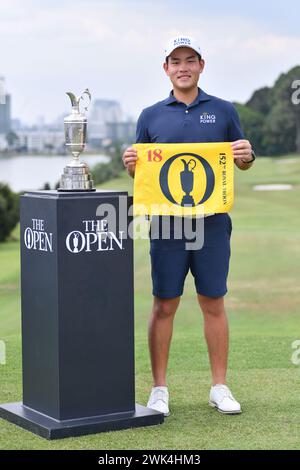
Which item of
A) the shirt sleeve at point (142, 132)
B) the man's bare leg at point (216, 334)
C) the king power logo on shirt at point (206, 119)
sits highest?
the king power logo on shirt at point (206, 119)

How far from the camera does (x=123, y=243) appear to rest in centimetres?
505

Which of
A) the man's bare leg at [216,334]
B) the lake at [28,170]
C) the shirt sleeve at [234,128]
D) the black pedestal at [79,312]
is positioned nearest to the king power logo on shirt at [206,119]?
the shirt sleeve at [234,128]

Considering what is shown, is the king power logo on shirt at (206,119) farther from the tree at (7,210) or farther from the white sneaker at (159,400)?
the tree at (7,210)

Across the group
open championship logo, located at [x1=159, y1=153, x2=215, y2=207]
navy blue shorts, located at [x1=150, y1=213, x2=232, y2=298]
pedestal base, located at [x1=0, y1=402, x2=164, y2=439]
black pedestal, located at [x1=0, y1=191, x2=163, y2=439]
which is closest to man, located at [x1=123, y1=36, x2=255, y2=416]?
navy blue shorts, located at [x1=150, y1=213, x2=232, y2=298]

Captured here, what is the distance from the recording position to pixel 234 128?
5.44 metres

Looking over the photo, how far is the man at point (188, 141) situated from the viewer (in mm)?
5348

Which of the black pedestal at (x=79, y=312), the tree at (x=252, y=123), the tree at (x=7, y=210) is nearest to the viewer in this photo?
the black pedestal at (x=79, y=312)

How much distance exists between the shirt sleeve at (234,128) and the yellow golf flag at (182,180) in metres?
0.16

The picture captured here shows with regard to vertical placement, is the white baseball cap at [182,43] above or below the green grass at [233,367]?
above

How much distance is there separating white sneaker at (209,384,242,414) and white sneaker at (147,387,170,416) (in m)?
0.24

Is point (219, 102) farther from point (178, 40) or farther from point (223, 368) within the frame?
point (223, 368)

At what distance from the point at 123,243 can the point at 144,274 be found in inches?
347

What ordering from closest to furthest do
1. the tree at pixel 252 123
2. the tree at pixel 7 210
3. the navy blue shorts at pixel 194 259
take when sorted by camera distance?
the navy blue shorts at pixel 194 259 → the tree at pixel 7 210 → the tree at pixel 252 123

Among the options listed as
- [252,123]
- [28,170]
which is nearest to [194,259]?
[28,170]
